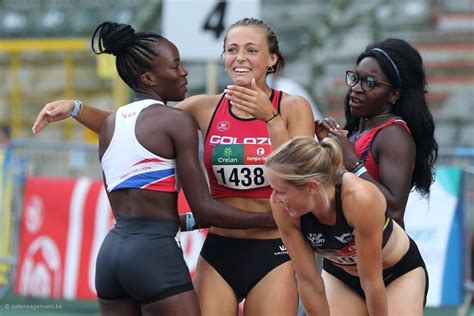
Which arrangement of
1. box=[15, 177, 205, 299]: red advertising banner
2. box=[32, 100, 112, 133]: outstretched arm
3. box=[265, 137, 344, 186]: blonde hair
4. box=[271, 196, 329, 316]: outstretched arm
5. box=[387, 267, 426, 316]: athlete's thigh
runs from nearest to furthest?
box=[265, 137, 344, 186]: blonde hair < box=[271, 196, 329, 316]: outstretched arm < box=[387, 267, 426, 316]: athlete's thigh < box=[32, 100, 112, 133]: outstretched arm < box=[15, 177, 205, 299]: red advertising banner

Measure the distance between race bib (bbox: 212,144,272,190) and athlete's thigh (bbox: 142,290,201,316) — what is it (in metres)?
0.66

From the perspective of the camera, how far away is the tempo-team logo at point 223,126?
4.95 meters

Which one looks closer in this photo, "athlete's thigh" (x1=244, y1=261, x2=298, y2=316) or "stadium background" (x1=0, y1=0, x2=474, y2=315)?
"athlete's thigh" (x1=244, y1=261, x2=298, y2=316)

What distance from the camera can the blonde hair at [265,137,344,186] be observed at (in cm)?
419

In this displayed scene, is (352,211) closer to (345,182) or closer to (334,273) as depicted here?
(345,182)

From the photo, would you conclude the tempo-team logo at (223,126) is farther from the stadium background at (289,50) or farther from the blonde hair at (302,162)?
the stadium background at (289,50)

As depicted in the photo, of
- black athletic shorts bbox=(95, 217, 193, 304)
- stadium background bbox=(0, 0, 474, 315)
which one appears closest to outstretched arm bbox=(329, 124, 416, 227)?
black athletic shorts bbox=(95, 217, 193, 304)

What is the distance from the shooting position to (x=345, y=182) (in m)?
4.32

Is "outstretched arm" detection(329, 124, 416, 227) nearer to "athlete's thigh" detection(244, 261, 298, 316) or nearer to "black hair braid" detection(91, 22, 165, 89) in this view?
"athlete's thigh" detection(244, 261, 298, 316)

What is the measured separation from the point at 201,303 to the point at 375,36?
8822 mm

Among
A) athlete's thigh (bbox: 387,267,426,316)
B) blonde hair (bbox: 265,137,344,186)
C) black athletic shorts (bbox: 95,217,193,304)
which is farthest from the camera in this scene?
athlete's thigh (bbox: 387,267,426,316)

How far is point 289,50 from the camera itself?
13344mm

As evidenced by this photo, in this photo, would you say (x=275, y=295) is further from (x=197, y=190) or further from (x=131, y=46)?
(x=131, y=46)

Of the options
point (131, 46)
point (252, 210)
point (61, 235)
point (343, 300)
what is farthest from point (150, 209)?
point (61, 235)
